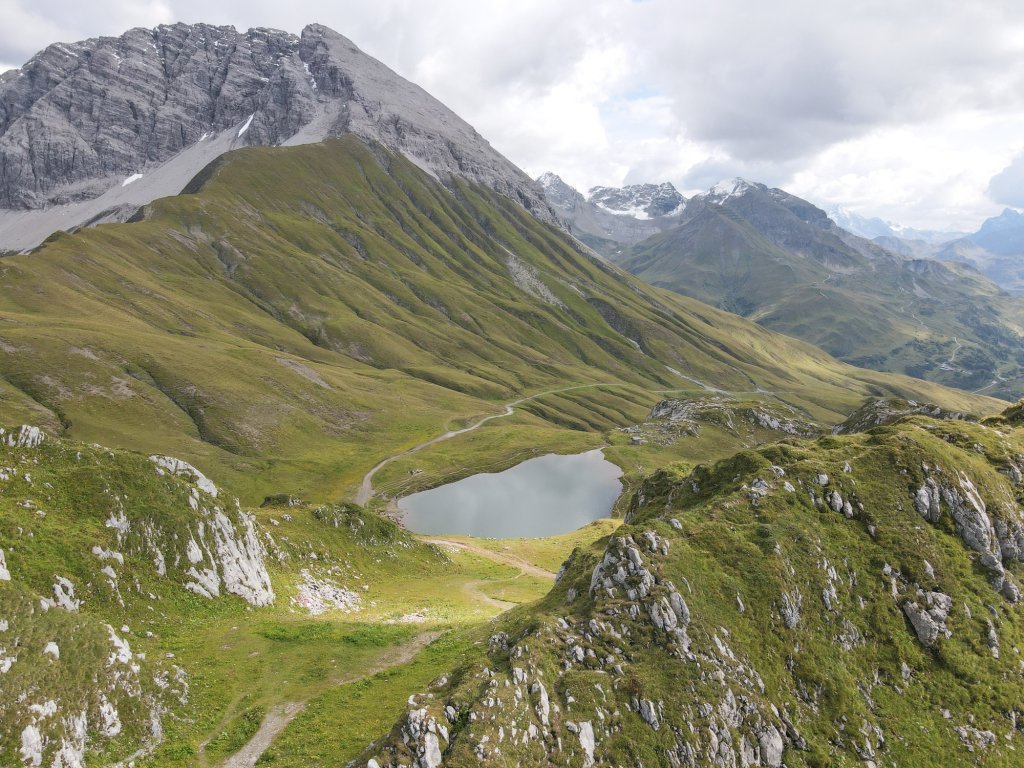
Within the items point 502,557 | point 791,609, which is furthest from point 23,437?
point 502,557

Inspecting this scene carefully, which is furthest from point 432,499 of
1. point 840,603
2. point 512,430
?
point 840,603

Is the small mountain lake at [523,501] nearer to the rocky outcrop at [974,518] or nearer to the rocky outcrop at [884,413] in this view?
the rocky outcrop at [884,413]

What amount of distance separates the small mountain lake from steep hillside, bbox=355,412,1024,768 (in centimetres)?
8010

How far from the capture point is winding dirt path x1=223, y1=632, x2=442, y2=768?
25.8 meters

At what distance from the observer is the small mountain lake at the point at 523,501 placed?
117625 mm

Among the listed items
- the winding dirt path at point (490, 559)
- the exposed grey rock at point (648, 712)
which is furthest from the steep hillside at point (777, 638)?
the winding dirt path at point (490, 559)

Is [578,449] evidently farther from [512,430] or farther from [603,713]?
[603,713]

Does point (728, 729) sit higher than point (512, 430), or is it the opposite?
point (512, 430)

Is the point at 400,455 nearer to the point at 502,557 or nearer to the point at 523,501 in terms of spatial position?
the point at 523,501

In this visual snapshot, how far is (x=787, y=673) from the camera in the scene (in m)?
29.6

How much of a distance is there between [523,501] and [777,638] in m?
104

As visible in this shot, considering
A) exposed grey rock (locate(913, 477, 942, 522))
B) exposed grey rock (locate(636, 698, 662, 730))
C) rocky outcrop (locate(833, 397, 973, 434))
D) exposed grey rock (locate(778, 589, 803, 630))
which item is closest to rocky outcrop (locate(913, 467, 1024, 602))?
exposed grey rock (locate(913, 477, 942, 522))

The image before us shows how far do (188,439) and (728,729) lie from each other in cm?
12473

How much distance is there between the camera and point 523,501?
132 m
